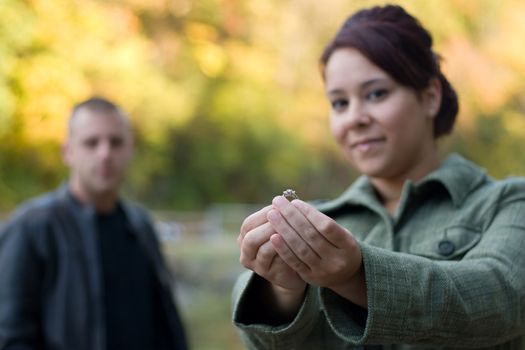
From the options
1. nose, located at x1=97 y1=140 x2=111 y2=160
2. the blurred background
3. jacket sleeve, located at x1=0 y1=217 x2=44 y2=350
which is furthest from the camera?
the blurred background

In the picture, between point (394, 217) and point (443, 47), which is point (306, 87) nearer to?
point (443, 47)

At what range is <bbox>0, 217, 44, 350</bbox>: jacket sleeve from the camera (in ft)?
6.92

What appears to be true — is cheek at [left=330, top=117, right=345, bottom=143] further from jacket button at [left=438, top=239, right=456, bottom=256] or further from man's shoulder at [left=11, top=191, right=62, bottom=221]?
man's shoulder at [left=11, top=191, right=62, bottom=221]

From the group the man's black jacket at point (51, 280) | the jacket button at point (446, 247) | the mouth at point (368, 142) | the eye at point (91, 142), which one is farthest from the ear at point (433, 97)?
the eye at point (91, 142)

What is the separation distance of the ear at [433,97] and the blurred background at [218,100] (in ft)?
17.0

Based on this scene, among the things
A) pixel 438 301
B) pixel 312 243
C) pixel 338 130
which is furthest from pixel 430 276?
pixel 338 130

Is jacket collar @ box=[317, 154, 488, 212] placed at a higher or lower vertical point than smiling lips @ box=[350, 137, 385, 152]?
lower

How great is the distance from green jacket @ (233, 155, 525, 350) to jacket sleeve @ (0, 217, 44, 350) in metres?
1.35

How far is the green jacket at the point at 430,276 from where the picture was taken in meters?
0.75

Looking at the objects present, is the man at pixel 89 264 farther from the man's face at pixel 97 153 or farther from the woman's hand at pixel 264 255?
the woman's hand at pixel 264 255

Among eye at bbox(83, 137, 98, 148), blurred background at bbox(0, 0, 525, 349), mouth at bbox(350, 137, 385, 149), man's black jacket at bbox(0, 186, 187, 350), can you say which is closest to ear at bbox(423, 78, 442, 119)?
mouth at bbox(350, 137, 385, 149)

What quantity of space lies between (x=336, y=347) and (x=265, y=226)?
12.5 inches

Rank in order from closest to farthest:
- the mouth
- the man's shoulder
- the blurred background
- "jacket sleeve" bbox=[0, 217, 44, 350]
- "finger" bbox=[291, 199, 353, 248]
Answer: "finger" bbox=[291, 199, 353, 248], the mouth, "jacket sleeve" bbox=[0, 217, 44, 350], the man's shoulder, the blurred background

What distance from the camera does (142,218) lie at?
2.65 meters
